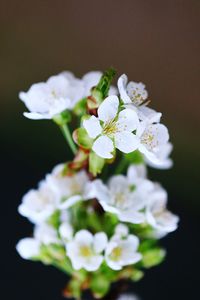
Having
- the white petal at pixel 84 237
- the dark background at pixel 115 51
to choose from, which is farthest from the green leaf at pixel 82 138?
the dark background at pixel 115 51

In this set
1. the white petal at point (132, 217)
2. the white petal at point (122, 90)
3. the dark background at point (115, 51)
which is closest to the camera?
the white petal at point (122, 90)

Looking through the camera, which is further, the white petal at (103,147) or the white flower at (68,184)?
the white flower at (68,184)

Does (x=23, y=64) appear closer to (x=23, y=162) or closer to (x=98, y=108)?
(x=23, y=162)

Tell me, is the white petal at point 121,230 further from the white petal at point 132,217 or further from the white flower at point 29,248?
the white flower at point 29,248

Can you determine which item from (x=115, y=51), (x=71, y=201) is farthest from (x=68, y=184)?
(x=115, y=51)

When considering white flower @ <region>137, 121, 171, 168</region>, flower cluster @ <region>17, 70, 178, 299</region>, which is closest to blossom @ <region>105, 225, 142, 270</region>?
flower cluster @ <region>17, 70, 178, 299</region>

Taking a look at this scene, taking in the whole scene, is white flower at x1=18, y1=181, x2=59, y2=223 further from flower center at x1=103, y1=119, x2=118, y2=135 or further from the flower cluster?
flower center at x1=103, y1=119, x2=118, y2=135

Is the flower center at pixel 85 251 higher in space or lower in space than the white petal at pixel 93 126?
lower

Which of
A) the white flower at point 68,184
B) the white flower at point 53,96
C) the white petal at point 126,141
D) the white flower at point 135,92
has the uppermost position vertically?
the white flower at point 53,96
